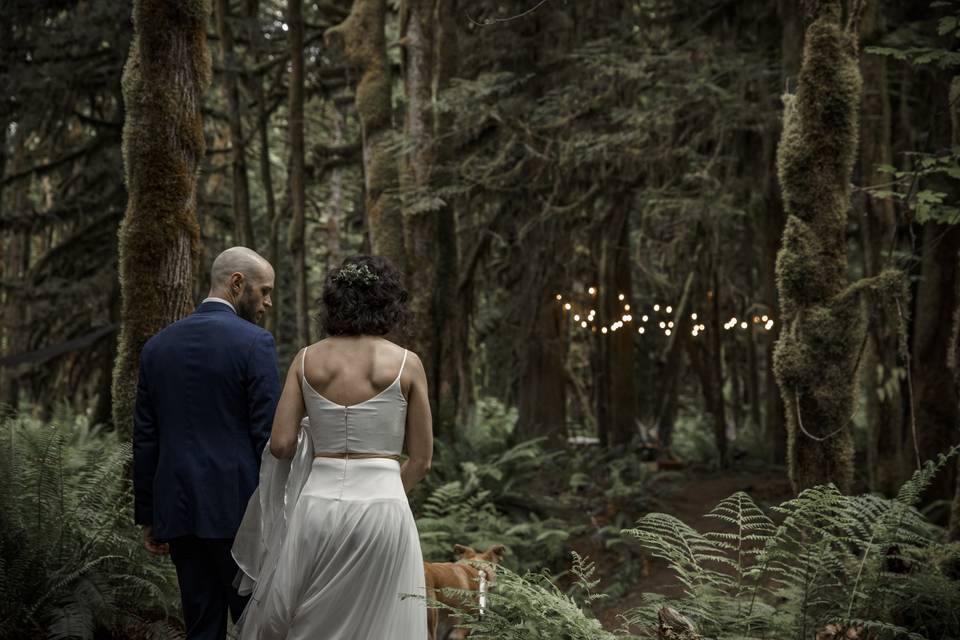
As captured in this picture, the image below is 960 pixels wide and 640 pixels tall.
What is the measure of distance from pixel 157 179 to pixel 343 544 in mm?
3621

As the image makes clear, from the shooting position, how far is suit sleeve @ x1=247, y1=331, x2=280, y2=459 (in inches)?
175

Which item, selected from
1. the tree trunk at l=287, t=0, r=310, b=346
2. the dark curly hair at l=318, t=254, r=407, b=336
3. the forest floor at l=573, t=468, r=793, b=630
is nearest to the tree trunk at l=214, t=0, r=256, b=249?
the tree trunk at l=287, t=0, r=310, b=346

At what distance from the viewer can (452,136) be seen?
14.6m

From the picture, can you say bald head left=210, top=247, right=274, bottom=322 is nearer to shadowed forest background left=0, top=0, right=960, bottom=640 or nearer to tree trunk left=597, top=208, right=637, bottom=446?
shadowed forest background left=0, top=0, right=960, bottom=640

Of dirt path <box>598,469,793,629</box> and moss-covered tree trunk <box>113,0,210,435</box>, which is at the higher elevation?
moss-covered tree trunk <box>113,0,210,435</box>

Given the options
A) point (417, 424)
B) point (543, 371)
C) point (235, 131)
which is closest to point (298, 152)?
point (235, 131)

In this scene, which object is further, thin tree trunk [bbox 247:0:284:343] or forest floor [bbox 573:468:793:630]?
thin tree trunk [bbox 247:0:284:343]

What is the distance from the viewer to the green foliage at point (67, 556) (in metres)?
5.29

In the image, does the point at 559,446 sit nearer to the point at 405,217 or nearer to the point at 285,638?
the point at 405,217

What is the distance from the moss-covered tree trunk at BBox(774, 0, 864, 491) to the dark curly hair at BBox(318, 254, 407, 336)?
137 inches

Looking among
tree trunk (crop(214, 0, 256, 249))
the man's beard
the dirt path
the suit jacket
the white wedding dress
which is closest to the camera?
the white wedding dress

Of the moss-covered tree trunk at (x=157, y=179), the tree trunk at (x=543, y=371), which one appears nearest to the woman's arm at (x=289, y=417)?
the moss-covered tree trunk at (x=157, y=179)

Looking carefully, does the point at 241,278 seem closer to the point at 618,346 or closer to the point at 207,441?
the point at 207,441

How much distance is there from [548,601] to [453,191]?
902cm
